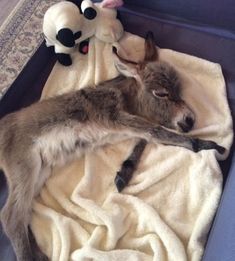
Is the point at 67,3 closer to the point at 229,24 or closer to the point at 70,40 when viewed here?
the point at 70,40

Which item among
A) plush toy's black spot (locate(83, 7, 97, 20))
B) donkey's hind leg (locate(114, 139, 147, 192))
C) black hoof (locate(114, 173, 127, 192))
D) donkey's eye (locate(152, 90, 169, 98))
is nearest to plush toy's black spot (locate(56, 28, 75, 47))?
plush toy's black spot (locate(83, 7, 97, 20))

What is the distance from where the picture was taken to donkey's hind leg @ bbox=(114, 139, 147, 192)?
168 centimetres

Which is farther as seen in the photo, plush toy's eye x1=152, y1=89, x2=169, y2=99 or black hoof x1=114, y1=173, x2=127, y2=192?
plush toy's eye x1=152, y1=89, x2=169, y2=99

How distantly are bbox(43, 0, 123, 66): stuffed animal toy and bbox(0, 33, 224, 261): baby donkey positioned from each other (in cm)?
22

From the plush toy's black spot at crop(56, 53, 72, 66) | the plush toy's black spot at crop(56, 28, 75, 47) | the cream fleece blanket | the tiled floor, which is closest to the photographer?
the cream fleece blanket

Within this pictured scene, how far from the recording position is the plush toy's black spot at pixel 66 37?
1.94 meters

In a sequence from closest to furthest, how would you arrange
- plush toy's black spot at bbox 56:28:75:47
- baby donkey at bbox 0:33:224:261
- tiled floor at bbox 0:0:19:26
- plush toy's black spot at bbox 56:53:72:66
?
baby donkey at bbox 0:33:224:261, plush toy's black spot at bbox 56:28:75:47, plush toy's black spot at bbox 56:53:72:66, tiled floor at bbox 0:0:19:26

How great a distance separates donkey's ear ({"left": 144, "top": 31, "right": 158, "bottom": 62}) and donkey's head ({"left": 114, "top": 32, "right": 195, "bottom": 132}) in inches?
1.9

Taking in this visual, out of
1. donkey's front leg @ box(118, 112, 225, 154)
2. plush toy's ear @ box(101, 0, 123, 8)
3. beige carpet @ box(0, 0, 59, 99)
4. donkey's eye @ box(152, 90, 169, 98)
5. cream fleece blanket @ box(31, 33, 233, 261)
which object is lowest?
cream fleece blanket @ box(31, 33, 233, 261)

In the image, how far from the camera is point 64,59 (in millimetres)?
2055

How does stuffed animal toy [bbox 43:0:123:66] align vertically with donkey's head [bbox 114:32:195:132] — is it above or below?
above

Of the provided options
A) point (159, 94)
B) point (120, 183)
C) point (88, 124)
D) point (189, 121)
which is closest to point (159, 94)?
point (159, 94)

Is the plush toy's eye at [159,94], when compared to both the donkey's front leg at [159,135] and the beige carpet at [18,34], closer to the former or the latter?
the donkey's front leg at [159,135]

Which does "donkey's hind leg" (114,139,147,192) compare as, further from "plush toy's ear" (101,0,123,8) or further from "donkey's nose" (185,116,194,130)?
"plush toy's ear" (101,0,123,8)
